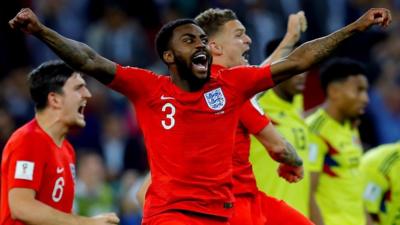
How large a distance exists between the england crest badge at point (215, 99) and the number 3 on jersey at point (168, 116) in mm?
213

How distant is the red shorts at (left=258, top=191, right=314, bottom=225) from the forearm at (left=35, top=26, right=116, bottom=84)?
1426 millimetres

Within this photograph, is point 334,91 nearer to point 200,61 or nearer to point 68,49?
point 200,61

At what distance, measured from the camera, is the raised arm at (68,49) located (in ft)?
21.7

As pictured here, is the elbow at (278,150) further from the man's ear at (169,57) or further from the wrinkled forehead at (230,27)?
the man's ear at (169,57)

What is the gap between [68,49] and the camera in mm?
6863

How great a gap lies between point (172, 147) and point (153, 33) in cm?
949

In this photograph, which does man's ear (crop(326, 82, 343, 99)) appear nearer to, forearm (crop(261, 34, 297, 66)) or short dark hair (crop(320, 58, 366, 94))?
short dark hair (crop(320, 58, 366, 94))

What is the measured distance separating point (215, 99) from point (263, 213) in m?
0.99

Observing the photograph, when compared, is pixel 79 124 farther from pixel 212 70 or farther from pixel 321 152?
pixel 321 152

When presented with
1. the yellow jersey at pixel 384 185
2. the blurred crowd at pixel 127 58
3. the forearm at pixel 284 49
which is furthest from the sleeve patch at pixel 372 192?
the blurred crowd at pixel 127 58

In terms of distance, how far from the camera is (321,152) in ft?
32.3

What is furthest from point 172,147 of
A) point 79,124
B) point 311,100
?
point 311,100

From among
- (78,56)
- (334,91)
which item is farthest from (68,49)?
(334,91)

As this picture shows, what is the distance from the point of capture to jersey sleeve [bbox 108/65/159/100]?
23.2ft
